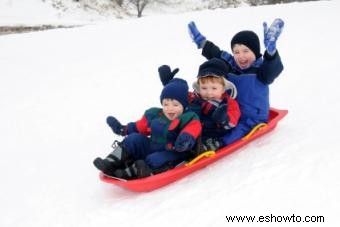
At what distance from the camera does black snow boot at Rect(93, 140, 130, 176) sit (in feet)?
10.9

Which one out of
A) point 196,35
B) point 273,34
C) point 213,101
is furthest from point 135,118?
point 273,34

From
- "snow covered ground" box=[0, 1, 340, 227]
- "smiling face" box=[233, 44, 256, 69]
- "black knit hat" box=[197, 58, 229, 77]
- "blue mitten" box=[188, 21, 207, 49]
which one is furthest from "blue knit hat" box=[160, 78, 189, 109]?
"blue mitten" box=[188, 21, 207, 49]

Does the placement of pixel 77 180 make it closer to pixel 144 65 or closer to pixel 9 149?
pixel 9 149

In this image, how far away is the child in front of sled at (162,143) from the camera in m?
3.29

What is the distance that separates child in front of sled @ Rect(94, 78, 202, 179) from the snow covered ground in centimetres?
20

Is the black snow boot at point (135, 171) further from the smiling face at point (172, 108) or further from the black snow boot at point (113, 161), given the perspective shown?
the smiling face at point (172, 108)

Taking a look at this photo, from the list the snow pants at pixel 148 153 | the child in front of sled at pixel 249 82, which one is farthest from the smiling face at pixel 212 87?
the snow pants at pixel 148 153

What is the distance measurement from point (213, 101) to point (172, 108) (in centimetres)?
40

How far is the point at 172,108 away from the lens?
11.3 ft

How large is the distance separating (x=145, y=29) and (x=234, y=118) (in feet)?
21.2

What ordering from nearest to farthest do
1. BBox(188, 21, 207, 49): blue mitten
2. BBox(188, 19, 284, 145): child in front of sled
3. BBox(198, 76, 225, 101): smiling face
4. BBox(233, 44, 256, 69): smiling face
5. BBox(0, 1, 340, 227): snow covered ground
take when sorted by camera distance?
BBox(0, 1, 340, 227): snow covered ground
BBox(198, 76, 225, 101): smiling face
BBox(188, 19, 284, 145): child in front of sled
BBox(233, 44, 256, 69): smiling face
BBox(188, 21, 207, 49): blue mitten

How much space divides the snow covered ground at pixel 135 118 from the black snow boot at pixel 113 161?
0.24m

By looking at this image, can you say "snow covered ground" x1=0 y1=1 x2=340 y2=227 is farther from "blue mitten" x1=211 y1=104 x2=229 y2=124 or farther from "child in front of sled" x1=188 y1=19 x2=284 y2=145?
"blue mitten" x1=211 y1=104 x2=229 y2=124

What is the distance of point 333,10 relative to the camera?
10562mm
